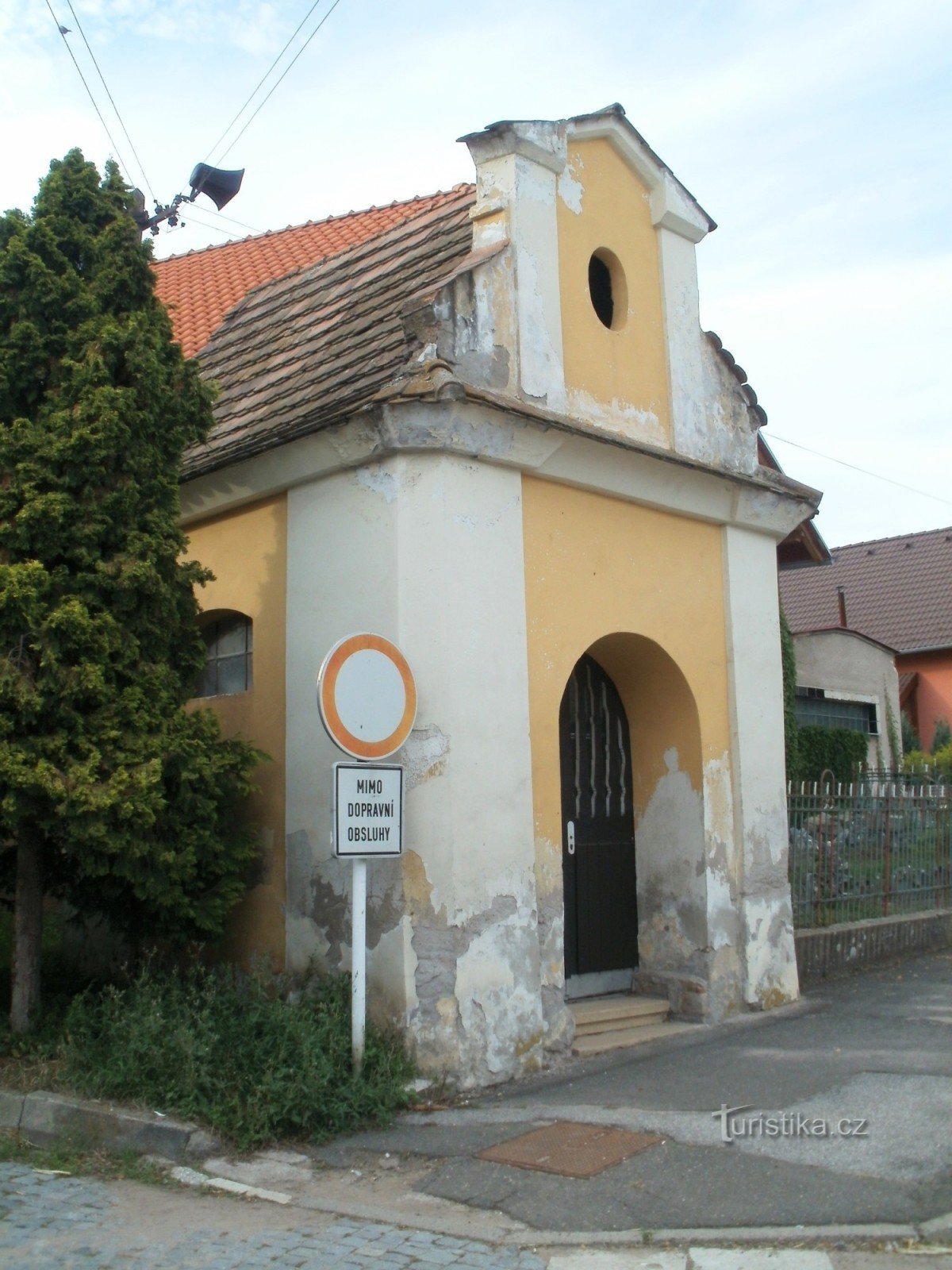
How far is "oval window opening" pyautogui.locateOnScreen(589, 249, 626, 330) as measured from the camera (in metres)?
8.98

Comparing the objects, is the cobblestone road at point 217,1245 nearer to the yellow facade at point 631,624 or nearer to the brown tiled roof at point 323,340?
the yellow facade at point 631,624

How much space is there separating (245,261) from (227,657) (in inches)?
300

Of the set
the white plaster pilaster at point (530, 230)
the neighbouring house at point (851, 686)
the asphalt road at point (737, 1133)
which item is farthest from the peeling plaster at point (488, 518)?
the neighbouring house at point (851, 686)

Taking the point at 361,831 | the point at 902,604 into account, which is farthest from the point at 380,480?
the point at 902,604

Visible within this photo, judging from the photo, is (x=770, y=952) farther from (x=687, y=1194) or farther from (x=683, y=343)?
(x=683, y=343)

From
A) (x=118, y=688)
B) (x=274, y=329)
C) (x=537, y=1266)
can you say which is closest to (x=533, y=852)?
(x=118, y=688)

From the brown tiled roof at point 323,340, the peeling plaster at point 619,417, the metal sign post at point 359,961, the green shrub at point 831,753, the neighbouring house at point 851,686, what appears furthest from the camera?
the neighbouring house at point 851,686

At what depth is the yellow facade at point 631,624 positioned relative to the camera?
25.1 ft

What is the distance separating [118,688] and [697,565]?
4.34m

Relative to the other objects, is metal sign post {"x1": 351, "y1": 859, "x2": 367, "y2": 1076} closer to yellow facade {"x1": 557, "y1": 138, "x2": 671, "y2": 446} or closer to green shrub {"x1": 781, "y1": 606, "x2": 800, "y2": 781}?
yellow facade {"x1": 557, "y1": 138, "x2": 671, "y2": 446}

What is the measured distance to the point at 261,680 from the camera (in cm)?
801

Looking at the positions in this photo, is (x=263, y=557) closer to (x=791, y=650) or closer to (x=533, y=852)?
(x=533, y=852)

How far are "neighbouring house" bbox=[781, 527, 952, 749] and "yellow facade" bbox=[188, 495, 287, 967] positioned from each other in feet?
79.1

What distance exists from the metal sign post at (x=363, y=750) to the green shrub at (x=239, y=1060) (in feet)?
0.58
